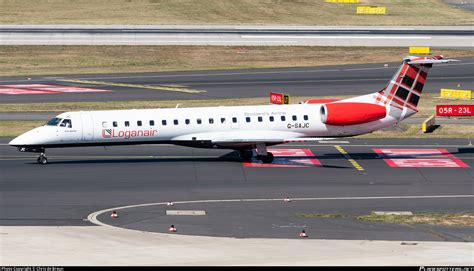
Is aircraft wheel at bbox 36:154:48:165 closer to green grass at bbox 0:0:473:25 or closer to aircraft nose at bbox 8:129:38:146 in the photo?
aircraft nose at bbox 8:129:38:146

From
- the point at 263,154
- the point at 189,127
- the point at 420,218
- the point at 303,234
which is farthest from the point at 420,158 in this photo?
the point at 303,234

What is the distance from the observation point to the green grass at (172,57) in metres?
96.3

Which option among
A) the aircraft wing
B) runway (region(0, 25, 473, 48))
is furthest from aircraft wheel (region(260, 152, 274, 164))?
runway (region(0, 25, 473, 48))

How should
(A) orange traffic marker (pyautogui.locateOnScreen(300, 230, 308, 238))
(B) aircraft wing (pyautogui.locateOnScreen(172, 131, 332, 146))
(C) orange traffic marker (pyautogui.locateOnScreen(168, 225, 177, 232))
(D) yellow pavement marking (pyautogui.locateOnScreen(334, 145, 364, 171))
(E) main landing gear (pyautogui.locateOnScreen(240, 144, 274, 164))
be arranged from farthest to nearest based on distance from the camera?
(E) main landing gear (pyautogui.locateOnScreen(240, 144, 274, 164)), (D) yellow pavement marking (pyautogui.locateOnScreen(334, 145, 364, 171)), (B) aircraft wing (pyautogui.locateOnScreen(172, 131, 332, 146)), (C) orange traffic marker (pyautogui.locateOnScreen(168, 225, 177, 232)), (A) orange traffic marker (pyautogui.locateOnScreen(300, 230, 308, 238))

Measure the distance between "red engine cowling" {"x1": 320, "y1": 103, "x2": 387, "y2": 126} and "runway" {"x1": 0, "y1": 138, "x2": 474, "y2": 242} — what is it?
228 cm

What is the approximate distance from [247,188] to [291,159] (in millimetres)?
8211

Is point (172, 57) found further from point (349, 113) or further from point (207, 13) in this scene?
point (349, 113)

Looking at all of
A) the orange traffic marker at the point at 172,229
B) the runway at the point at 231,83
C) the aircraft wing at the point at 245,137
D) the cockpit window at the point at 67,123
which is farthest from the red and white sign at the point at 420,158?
the runway at the point at 231,83

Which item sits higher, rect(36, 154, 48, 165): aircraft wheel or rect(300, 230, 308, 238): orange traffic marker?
rect(36, 154, 48, 165): aircraft wheel

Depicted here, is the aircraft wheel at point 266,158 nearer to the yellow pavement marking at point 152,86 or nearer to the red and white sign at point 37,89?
the yellow pavement marking at point 152,86

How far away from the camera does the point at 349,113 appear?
5750cm

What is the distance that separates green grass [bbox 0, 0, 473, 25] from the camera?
127m

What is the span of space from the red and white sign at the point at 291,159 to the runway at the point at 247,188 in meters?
0.06

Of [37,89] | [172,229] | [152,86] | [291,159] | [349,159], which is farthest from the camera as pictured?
[152,86]
